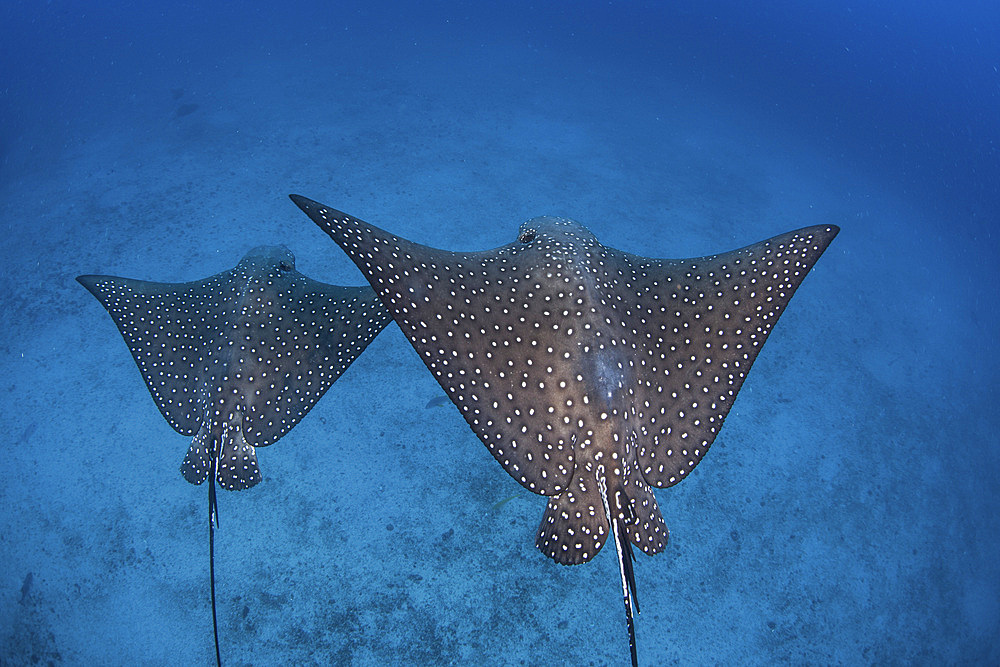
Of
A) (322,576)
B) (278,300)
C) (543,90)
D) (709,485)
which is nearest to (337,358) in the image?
(278,300)

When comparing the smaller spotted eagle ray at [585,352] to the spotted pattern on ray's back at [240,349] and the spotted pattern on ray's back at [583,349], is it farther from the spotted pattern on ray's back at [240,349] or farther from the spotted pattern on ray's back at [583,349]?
the spotted pattern on ray's back at [240,349]

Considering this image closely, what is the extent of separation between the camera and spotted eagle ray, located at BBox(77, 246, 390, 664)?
3521 mm

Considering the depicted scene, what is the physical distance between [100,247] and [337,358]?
5444 mm

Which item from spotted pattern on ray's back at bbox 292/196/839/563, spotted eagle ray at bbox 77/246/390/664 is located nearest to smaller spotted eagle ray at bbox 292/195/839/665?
spotted pattern on ray's back at bbox 292/196/839/563

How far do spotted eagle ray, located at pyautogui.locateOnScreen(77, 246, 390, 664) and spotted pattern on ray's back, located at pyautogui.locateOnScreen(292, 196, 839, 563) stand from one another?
99 cm

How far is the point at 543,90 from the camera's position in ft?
40.2

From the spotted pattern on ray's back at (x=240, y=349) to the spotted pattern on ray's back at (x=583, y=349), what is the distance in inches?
40.1

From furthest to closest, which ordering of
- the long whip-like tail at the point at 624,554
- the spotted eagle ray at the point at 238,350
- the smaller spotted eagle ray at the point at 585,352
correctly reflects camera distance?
1. the spotted eagle ray at the point at 238,350
2. the smaller spotted eagle ray at the point at 585,352
3. the long whip-like tail at the point at 624,554

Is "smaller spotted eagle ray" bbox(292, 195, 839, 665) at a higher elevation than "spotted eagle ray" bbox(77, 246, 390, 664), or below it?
higher

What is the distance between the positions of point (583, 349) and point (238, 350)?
8.45 ft

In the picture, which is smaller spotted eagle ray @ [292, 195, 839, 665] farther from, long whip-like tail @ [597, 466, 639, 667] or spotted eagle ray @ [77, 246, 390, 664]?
spotted eagle ray @ [77, 246, 390, 664]

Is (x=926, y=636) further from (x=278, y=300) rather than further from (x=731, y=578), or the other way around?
(x=278, y=300)

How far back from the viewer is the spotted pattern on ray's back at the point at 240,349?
11.6 feet

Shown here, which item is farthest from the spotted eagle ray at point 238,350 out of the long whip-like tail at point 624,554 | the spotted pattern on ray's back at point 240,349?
the long whip-like tail at point 624,554
